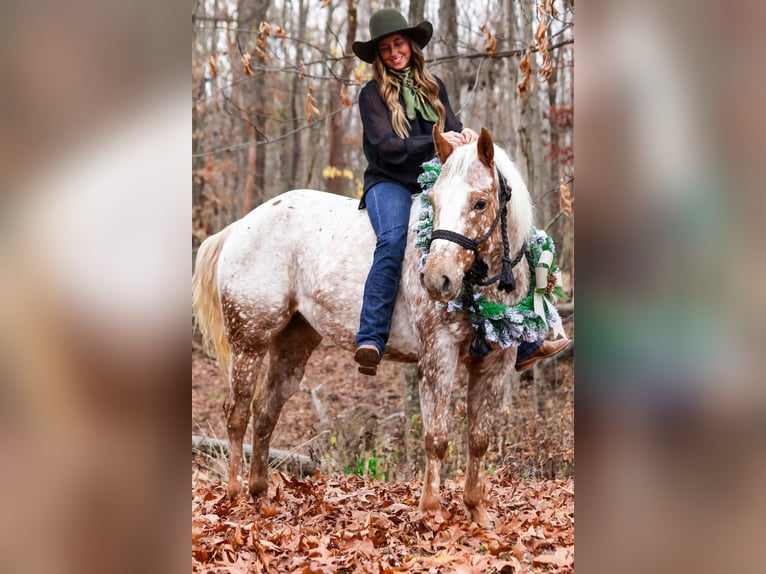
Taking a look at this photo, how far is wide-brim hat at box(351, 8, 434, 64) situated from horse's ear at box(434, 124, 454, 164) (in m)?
0.82

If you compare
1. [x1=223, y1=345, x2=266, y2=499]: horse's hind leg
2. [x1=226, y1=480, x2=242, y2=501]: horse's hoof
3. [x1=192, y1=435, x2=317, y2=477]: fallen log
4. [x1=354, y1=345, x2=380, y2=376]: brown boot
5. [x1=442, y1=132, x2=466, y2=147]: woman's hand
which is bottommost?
[x1=192, y1=435, x2=317, y2=477]: fallen log

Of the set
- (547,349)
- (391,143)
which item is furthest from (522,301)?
(391,143)

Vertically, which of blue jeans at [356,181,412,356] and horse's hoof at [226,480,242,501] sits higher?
blue jeans at [356,181,412,356]

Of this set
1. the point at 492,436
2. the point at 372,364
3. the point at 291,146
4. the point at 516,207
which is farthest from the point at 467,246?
the point at 291,146

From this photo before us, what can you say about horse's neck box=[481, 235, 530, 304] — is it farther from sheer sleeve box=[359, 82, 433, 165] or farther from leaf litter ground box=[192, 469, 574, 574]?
leaf litter ground box=[192, 469, 574, 574]

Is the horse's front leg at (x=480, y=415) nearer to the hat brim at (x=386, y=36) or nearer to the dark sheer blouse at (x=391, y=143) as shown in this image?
the dark sheer blouse at (x=391, y=143)

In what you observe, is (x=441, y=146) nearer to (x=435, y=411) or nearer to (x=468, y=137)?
(x=468, y=137)

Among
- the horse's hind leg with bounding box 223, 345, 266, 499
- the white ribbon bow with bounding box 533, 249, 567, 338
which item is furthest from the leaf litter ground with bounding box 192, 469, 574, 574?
the white ribbon bow with bounding box 533, 249, 567, 338

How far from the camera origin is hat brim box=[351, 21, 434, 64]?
13.7 ft

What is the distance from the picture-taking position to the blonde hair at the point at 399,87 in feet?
13.8

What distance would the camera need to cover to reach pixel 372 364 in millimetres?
4039

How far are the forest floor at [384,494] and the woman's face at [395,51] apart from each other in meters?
2.62

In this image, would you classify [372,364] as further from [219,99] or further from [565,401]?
[219,99]
